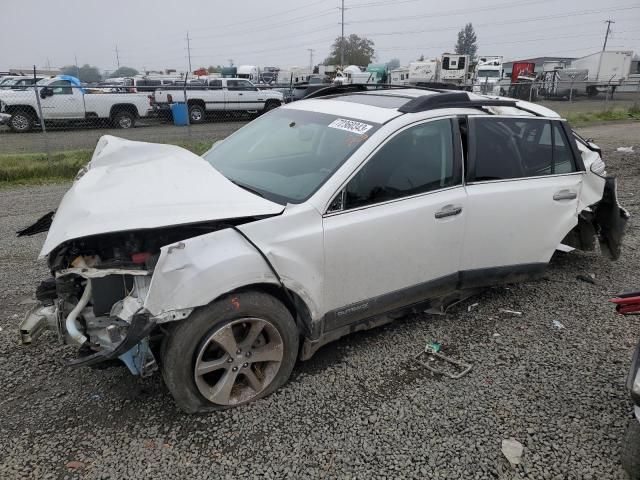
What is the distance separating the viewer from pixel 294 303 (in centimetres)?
292

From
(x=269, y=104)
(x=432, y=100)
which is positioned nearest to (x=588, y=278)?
(x=432, y=100)

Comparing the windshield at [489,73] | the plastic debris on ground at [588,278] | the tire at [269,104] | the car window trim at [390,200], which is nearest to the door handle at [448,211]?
the car window trim at [390,200]

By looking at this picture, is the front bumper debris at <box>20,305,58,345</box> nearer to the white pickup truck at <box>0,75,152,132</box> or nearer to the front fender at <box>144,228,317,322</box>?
the front fender at <box>144,228,317,322</box>

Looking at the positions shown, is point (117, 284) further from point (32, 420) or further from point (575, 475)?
point (575, 475)

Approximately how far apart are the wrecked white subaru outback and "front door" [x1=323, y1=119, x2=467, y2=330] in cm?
1

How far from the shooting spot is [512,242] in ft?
12.6

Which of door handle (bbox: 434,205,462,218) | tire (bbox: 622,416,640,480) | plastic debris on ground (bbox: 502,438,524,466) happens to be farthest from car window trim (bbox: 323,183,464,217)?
tire (bbox: 622,416,640,480)

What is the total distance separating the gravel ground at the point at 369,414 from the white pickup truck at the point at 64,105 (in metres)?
13.5

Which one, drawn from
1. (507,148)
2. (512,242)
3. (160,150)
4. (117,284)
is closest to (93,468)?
(117,284)

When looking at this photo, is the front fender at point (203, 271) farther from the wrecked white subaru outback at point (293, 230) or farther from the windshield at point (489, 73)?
the windshield at point (489, 73)

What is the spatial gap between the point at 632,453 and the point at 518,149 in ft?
7.66

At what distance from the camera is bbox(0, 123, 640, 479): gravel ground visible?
2490mm

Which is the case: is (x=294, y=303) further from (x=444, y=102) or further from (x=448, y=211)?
(x=444, y=102)

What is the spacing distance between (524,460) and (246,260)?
1.77m
